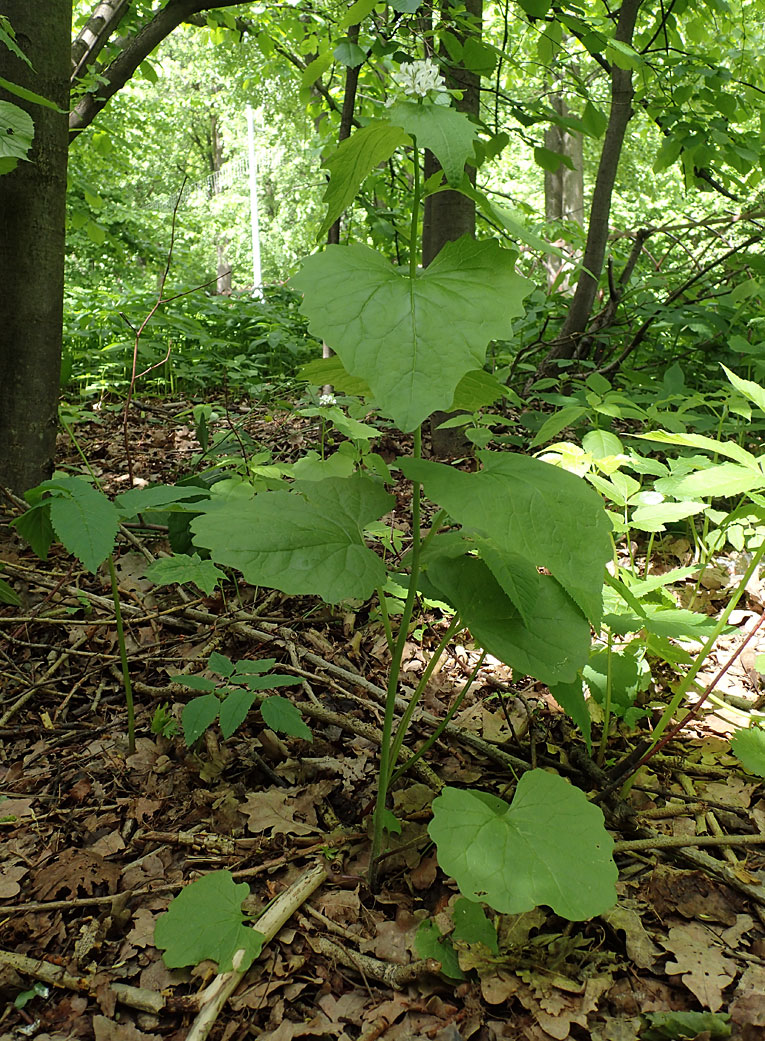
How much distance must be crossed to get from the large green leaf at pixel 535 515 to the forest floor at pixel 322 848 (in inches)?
26.1

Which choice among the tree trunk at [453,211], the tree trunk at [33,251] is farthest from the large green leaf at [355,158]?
the tree trunk at [453,211]

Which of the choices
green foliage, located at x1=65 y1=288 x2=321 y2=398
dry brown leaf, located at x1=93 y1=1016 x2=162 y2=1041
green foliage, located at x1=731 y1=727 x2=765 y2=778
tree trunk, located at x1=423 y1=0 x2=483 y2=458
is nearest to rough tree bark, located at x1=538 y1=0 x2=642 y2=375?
tree trunk, located at x1=423 y1=0 x2=483 y2=458

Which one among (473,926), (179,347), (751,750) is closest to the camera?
(473,926)

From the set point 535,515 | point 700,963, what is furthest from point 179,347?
point 700,963

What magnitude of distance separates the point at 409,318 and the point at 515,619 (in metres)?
0.54

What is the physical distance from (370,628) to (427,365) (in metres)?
1.39

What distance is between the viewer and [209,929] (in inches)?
43.4

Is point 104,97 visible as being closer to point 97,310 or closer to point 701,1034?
point 97,310

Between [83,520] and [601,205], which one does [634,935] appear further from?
[601,205]

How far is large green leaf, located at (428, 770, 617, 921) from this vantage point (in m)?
0.94

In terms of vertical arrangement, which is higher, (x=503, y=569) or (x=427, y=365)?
(x=427, y=365)

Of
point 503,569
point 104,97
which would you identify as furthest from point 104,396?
point 503,569

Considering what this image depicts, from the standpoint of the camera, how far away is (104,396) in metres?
4.50

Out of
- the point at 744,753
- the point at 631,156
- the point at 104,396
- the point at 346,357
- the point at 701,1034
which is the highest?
the point at 631,156
